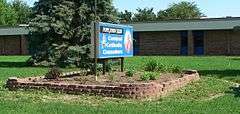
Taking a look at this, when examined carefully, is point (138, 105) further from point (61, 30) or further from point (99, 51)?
point (61, 30)

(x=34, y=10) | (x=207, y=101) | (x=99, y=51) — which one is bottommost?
(x=207, y=101)

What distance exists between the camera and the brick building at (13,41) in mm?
63750

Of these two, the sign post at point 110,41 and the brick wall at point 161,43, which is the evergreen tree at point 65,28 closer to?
the sign post at point 110,41

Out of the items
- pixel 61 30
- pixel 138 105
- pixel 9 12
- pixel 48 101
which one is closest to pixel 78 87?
pixel 48 101

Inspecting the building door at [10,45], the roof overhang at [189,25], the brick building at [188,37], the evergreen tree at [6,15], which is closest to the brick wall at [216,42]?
the brick building at [188,37]

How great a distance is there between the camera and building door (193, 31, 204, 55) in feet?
181

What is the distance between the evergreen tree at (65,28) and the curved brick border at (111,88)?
13675 mm

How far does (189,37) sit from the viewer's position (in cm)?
5500

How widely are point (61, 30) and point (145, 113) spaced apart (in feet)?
64.6

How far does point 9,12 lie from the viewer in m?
92.1

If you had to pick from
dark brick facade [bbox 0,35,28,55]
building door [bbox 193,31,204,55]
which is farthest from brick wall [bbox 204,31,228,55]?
dark brick facade [bbox 0,35,28,55]

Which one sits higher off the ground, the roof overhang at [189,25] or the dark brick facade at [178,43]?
the roof overhang at [189,25]

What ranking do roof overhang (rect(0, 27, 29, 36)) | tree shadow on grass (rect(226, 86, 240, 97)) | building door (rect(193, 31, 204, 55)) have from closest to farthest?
tree shadow on grass (rect(226, 86, 240, 97)), building door (rect(193, 31, 204, 55)), roof overhang (rect(0, 27, 29, 36))

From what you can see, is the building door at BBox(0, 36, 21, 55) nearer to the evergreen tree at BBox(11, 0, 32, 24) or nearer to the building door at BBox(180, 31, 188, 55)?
the building door at BBox(180, 31, 188, 55)
